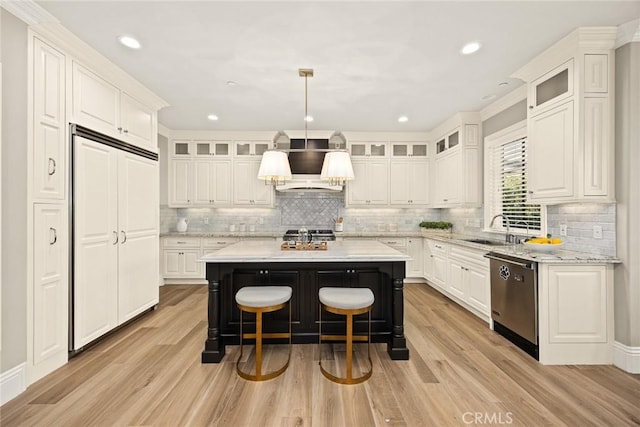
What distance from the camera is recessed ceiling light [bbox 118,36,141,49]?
2.51 meters

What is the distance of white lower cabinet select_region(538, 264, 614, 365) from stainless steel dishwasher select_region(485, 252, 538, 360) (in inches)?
2.9

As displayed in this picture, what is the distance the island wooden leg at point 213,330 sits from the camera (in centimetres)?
261

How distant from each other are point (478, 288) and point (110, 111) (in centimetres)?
454

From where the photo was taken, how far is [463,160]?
4.47 metres

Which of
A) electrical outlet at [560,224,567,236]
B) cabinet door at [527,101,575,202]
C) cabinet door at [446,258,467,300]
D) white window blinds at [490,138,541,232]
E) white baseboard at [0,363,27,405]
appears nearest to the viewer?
white baseboard at [0,363,27,405]

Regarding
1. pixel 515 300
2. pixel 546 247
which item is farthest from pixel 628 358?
pixel 546 247

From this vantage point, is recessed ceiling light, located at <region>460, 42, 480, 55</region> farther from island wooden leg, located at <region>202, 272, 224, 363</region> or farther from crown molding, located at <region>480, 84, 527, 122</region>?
island wooden leg, located at <region>202, 272, 224, 363</region>

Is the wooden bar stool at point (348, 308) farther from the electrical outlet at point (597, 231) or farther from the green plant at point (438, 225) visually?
the green plant at point (438, 225)

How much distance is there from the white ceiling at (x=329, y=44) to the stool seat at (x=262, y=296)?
2101 millimetres

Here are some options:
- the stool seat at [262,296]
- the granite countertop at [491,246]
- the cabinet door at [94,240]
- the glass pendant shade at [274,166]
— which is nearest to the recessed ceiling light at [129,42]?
the cabinet door at [94,240]

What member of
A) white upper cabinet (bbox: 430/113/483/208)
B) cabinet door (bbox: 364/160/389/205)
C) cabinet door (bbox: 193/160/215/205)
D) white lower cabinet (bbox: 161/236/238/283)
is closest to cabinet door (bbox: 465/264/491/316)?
white upper cabinet (bbox: 430/113/483/208)

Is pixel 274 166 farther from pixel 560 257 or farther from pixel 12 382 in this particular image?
pixel 560 257

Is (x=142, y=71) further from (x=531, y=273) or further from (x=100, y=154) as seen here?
(x=531, y=273)

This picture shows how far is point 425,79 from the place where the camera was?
10.7ft
